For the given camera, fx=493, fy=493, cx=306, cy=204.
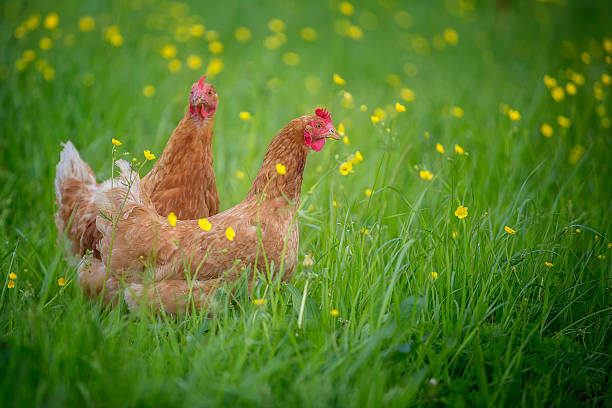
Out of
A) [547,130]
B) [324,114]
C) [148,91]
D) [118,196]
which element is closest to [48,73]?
[148,91]

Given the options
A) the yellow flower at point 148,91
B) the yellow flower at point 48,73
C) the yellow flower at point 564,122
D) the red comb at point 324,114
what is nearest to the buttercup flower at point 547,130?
the yellow flower at point 564,122

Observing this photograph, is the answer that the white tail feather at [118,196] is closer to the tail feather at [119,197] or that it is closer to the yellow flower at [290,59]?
the tail feather at [119,197]

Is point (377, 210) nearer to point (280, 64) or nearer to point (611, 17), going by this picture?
point (280, 64)

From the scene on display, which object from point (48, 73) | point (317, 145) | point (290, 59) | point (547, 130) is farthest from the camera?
point (290, 59)

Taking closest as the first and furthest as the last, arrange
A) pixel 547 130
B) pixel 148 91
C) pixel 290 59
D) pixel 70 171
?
pixel 70 171 < pixel 547 130 < pixel 148 91 < pixel 290 59

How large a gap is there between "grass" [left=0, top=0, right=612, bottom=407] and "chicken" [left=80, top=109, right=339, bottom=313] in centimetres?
15

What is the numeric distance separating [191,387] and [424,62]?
7.08 metres

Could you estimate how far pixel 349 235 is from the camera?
9.61ft

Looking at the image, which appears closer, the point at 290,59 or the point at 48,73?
the point at 48,73

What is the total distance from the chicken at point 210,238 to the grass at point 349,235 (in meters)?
0.15

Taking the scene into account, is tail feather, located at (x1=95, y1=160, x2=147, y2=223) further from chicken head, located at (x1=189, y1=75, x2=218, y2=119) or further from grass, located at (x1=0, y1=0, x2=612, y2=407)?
chicken head, located at (x1=189, y1=75, x2=218, y2=119)

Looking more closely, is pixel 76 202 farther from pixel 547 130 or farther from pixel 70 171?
pixel 547 130

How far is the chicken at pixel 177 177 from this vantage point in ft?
10.4

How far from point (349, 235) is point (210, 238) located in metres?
0.81
